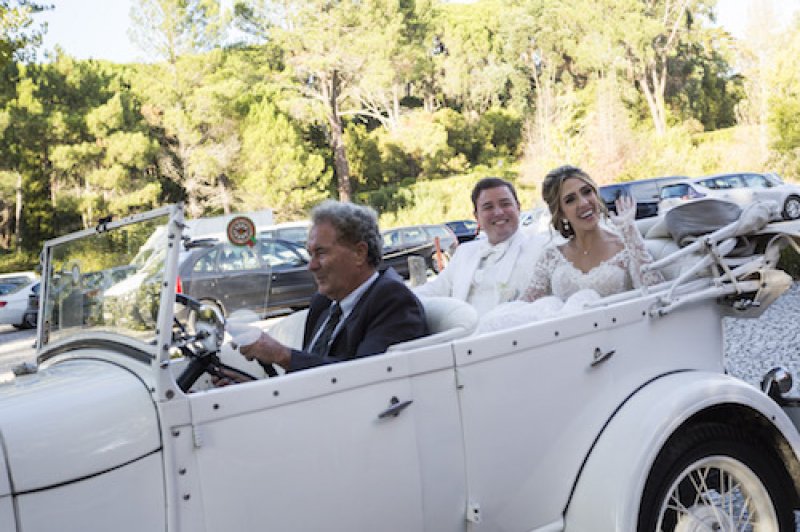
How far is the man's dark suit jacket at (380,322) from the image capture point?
2627 millimetres

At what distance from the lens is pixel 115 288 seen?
2402 millimetres

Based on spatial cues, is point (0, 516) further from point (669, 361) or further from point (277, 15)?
point (277, 15)

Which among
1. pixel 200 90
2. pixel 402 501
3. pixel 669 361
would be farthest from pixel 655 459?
pixel 200 90

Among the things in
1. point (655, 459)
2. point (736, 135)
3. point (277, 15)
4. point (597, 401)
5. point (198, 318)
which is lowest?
point (655, 459)

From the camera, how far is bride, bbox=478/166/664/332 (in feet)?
11.6

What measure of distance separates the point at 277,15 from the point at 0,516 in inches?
1513

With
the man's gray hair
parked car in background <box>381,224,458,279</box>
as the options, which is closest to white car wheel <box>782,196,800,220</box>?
parked car in background <box>381,224,458,279</box>

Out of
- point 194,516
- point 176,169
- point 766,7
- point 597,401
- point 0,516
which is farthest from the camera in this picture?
point 176,169

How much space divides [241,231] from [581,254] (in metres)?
1.97

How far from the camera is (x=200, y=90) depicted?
34.3 metres

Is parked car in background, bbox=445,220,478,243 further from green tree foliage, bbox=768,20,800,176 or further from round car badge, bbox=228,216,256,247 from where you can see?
round car badge, bbox=228,216,256,247

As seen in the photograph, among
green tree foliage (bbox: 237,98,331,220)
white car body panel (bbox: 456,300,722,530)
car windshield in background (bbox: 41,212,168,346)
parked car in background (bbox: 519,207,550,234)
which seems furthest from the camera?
green tree foliage (bbox: 237,98,331,220)

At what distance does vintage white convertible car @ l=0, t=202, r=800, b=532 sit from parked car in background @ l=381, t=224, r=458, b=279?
47.0 feet

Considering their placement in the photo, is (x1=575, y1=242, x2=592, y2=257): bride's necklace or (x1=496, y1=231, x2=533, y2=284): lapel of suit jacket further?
(x1=496, y1=231, x2=533, y2=284): lapel of suit jacket
